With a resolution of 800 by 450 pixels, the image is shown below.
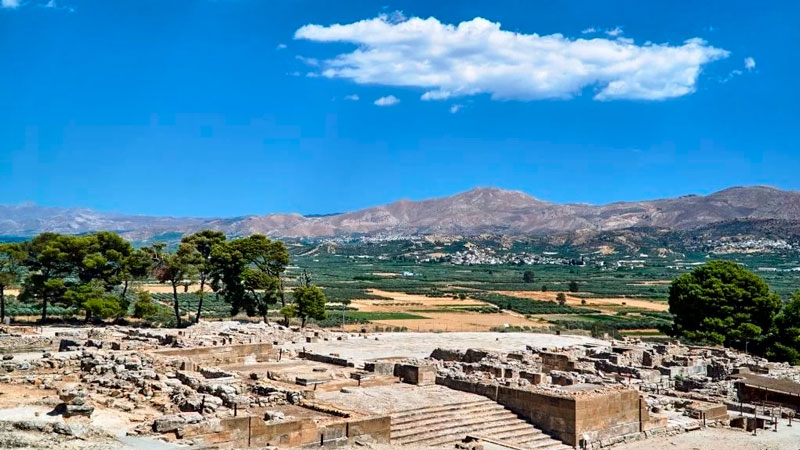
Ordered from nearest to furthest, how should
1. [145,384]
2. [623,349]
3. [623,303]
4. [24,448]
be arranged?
[24,448] < [145,384] < [623,349] < [623,303]

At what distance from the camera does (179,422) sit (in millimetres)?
14766

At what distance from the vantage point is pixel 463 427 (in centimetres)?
1917

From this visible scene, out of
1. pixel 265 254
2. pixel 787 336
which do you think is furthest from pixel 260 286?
pixel 787 336

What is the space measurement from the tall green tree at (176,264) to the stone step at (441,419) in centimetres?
2301

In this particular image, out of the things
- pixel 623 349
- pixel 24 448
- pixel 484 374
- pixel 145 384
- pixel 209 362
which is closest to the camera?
pixel 24 448

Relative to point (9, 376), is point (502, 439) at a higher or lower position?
lower

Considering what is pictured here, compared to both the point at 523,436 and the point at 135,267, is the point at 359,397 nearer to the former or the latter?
the point at 523,436

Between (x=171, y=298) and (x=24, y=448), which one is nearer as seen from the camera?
(x=24, y=448)

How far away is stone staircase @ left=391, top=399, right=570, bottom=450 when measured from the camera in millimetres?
18125

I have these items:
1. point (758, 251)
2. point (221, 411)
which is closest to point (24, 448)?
point (221, 411)

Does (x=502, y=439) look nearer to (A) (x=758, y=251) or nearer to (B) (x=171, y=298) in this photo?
(B) (x=171, y=298)

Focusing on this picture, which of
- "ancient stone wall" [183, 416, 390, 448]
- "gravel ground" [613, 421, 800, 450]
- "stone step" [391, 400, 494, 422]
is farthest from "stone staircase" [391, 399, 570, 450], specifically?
"gravel ground" [613, 421, 800, 450]

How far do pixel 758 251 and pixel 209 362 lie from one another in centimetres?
16116

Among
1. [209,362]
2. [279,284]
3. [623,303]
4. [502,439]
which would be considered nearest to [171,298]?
[279,284]
